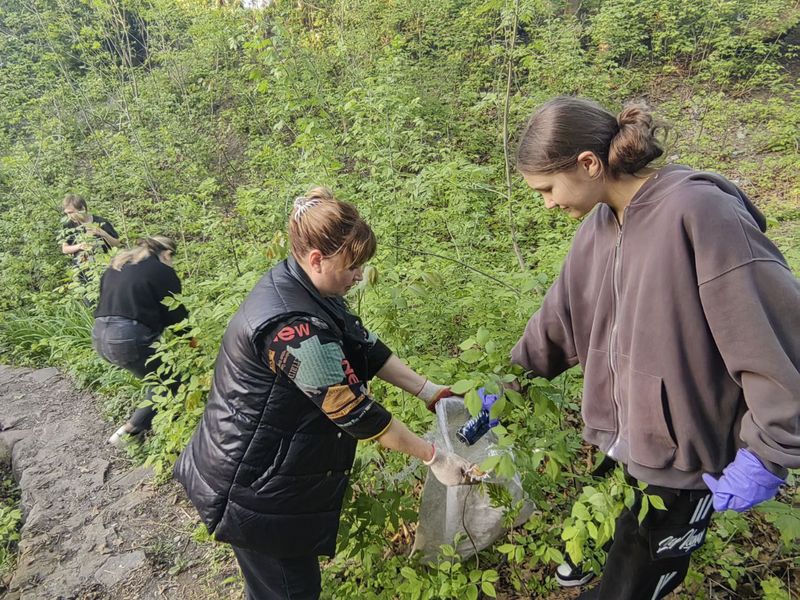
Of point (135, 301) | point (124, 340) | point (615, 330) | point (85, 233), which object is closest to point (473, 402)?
point (615, 330)

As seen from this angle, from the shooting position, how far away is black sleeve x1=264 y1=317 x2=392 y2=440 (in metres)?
1.44

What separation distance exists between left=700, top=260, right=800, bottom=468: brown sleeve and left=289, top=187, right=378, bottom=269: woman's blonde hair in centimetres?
99

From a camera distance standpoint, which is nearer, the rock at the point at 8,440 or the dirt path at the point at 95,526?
the dirt path at the point at 95,526

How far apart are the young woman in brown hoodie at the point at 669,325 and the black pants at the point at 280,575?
117cm

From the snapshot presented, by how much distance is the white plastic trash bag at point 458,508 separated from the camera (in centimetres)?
200

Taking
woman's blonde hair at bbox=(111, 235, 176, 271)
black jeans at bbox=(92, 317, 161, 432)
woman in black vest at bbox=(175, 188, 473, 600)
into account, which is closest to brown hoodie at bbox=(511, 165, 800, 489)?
woman in black vest at bbox=(175, 188, 473, 600)

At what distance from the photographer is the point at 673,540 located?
1.55 m

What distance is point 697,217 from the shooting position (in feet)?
3.97

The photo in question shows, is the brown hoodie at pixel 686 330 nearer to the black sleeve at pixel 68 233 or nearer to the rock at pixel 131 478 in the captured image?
the rock at pixel 131 478

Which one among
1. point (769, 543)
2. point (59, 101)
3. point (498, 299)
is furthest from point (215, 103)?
point (769, 543)

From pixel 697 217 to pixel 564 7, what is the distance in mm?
8782

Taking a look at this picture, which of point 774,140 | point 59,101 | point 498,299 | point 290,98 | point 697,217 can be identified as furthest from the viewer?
point 59,101

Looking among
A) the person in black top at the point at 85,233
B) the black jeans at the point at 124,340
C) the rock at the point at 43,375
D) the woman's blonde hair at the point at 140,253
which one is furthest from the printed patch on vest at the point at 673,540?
the rock at the point at 43,375

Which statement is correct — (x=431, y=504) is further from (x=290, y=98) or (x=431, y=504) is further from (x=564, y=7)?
(x=564, y=7)
